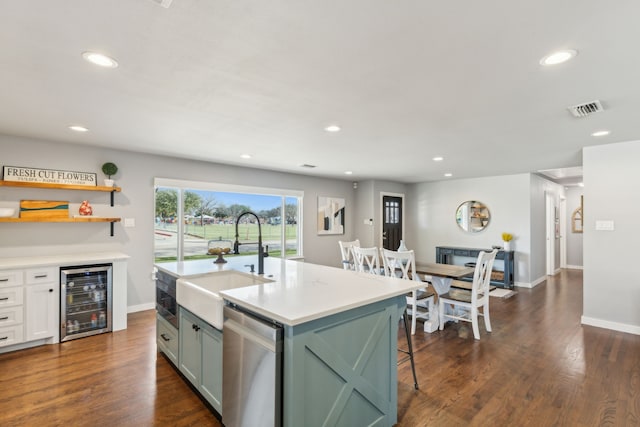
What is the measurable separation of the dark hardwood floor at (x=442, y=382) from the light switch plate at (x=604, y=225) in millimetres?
1265

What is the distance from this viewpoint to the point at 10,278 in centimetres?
317

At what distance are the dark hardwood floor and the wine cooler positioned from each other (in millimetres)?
171

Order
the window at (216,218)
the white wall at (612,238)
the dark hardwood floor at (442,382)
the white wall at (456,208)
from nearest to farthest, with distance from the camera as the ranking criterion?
1. the dark hardwood floor at (442,382)
2. the white wall at (612,238)
3. the window at (216,218)
4. the white wall at (456,208)

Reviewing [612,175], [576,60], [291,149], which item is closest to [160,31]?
[576,60]

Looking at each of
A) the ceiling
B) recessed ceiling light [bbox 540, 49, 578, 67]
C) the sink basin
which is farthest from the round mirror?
the sink basin

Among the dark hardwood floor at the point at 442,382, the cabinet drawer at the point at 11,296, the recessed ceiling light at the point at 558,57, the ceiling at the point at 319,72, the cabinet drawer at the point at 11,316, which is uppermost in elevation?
the ceiling at the point at 319,72

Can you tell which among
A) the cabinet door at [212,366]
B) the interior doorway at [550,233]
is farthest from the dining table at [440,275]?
the interior doorway at [550,233]

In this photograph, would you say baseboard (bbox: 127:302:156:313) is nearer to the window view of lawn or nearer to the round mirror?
the window view of lawn

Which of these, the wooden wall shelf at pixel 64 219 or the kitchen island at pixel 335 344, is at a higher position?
the wooden wall shelf at pixel 64 219

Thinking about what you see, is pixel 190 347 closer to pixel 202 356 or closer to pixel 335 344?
pixel 202 356

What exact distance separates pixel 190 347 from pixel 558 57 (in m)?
3.15

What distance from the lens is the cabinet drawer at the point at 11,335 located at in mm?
3139

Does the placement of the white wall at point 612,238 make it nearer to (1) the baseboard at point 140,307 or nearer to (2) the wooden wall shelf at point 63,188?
(1) the baseboard at point 140,307

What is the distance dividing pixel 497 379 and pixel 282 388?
2.12 meters
